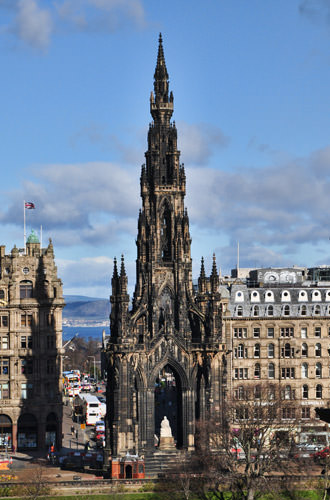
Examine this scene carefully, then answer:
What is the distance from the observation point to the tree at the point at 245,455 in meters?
98.5

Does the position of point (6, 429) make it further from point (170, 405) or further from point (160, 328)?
point (160, 328)

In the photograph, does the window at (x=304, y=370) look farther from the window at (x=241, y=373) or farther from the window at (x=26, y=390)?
the window at (x=26, y=390)

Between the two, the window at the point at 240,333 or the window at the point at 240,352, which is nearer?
the window at the point at 240,352

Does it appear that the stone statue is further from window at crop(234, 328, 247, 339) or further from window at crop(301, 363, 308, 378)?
window at crop(301, 363, 308, 378)

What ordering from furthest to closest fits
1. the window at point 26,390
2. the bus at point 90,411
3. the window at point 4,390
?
the bus at point 90,411 → the window at point 26,390 → the window at point 4,390

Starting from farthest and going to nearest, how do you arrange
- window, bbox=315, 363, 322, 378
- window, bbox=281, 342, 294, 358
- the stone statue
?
window, bbox=315, 363, 322, 378
window, bbox=281, 342, 294, 358
the stone statue

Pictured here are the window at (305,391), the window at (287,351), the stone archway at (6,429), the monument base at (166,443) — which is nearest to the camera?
the monument base at (166,443)

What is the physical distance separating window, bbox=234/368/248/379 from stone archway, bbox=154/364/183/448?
982 centimetres

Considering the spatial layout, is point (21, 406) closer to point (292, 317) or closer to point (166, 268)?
point (166, 268)

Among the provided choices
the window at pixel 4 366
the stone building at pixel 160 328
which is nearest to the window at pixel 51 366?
the window at pixel 4 366

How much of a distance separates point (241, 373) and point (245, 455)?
48.7m

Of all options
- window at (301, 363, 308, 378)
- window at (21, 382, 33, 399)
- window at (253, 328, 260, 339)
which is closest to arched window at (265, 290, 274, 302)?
window at (253, 328, 260, 339)

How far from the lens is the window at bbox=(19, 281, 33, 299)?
13762 cm

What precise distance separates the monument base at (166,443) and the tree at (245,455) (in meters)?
4.52
